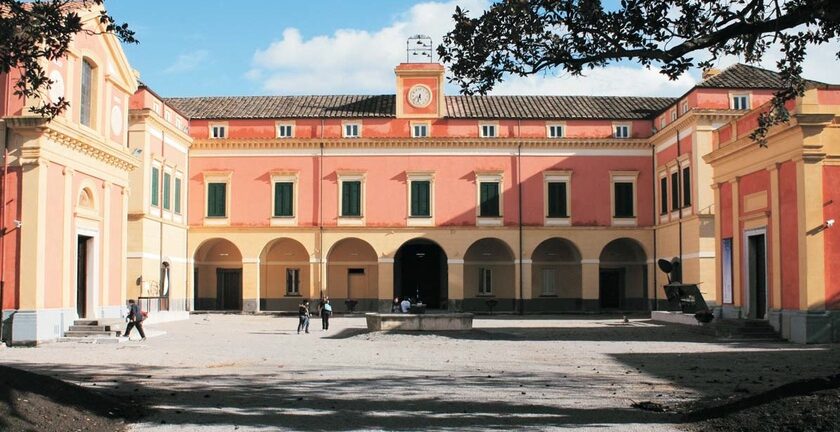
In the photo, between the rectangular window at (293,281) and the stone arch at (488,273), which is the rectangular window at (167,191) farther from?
the stone arch at (488,273)

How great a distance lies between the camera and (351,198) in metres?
42.8

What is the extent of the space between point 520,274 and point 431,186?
612 cm

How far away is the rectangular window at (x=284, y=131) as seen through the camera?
42594 millimetres

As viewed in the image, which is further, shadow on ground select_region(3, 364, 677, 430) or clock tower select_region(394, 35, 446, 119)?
clock tower select_region(394, 35, 446, 119)

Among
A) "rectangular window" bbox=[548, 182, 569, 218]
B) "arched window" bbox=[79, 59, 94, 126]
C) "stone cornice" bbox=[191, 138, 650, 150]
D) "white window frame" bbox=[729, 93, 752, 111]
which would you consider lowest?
"rectangular window" bbox=[548, 182, 569, 218]

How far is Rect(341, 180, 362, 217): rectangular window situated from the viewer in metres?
42.7

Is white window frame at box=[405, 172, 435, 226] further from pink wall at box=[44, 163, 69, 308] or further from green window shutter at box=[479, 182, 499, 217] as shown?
pink wall at box=[44, 163, 69, 308]

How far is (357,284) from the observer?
44.2 m

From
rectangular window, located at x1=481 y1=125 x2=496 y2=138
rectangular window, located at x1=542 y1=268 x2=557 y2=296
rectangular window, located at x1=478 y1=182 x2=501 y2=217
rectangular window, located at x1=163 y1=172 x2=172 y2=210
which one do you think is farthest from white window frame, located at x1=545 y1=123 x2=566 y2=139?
rectangular window, located at x1=163 y1=172 x2=172 y2=210

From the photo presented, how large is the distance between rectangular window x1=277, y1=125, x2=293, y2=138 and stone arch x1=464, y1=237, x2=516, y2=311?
10654mm

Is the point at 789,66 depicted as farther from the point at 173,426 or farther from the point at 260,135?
the point at 260,135

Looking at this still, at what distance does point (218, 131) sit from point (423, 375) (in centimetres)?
3017

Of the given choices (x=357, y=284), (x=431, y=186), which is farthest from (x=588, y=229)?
(x=357, y=284)

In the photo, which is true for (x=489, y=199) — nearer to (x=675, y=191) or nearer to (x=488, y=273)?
(x=488, y=273)
